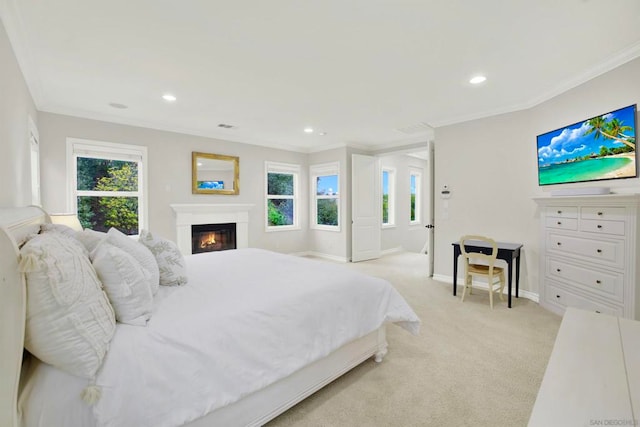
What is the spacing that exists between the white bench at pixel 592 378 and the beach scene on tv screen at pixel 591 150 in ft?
7.26

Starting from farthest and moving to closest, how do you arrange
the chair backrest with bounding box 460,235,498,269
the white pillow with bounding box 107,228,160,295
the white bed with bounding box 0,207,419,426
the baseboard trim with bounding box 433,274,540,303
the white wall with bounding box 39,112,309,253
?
the white wall with bounding box 39,112,309,253, the baseboard trim with bounding box 433,274,540,303, the chair backrest with bounding box 460,235,498,269, the white pillow with bounding box 107,228,160,295, the white bed with bounding box 0,207,419,426

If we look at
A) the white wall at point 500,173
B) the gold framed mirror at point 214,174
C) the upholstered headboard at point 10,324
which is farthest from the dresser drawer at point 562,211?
the gold framed mirror at point 214,174

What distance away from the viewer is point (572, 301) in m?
3.01

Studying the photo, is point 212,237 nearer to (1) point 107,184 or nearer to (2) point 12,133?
→ (1) point 107,184

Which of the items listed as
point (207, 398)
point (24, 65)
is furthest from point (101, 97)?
point (207, 398)

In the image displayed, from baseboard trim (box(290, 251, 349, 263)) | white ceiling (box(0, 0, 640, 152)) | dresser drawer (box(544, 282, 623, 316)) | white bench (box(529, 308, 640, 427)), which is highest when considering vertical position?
white ceiling (box(0, 0, 640, 152))

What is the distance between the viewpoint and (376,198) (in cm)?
650

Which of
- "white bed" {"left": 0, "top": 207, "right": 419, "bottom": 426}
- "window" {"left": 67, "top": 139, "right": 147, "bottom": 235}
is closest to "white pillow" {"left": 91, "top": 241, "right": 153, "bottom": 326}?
"white bed" {"left": 0, "top": 207, "right": 419, "bottom": 426}

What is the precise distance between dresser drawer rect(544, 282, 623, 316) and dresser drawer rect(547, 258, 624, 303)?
0.30 ft

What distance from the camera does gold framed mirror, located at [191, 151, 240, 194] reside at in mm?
5072

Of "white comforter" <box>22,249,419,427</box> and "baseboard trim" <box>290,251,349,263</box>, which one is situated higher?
"white comforter" <box>22,249,419,427</box>

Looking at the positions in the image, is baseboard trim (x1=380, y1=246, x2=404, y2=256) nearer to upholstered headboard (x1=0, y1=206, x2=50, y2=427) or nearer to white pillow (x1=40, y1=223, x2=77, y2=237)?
white pillow (x1=40, y1=223, x2=77, y2=237)

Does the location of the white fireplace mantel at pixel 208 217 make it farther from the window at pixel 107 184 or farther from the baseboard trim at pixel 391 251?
the baseboard trim at pixel 391 251

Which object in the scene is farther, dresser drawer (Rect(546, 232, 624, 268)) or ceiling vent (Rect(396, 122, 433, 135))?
ceiling vent (Rect(396, 122, 433, 135))
